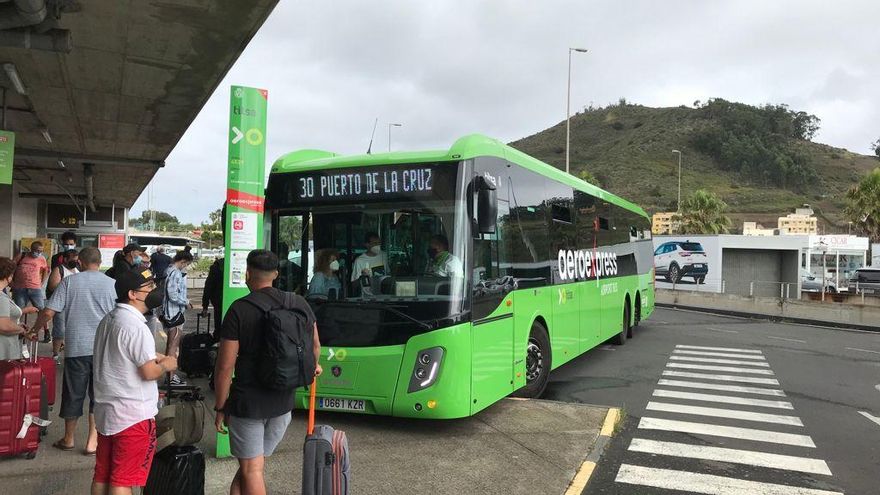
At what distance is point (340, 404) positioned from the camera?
641 centimetres

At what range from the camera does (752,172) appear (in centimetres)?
10412

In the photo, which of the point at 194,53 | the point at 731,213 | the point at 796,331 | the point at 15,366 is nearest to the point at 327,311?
Result: the point at 15,366

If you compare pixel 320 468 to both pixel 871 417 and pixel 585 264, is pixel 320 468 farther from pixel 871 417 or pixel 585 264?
pixel 871 417

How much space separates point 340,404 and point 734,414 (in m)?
5.21

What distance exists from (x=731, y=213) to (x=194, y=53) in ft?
277

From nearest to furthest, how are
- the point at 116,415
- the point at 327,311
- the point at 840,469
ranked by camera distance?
the point at 116,415 → the point at 840,469 → the point at 327,311

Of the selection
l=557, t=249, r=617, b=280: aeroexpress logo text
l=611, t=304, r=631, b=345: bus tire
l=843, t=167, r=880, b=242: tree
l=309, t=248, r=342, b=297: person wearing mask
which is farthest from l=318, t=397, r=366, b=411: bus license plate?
l=843, t=167, r=880, b=242: tree

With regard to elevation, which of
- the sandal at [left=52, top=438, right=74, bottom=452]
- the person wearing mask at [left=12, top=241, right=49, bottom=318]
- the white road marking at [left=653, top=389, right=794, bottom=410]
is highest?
the person wearing mask at [left=12, top=241, right=49, bottom=318]

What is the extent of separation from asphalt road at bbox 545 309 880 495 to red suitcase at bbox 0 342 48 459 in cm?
479

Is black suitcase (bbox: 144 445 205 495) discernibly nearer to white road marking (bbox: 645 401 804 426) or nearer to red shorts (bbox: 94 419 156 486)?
red shorts (bbox: 94 419 156 486)

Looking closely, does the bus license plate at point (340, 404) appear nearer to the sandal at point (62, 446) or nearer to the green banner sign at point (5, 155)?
the sandal at point (62, 446)

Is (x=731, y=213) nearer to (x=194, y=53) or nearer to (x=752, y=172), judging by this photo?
(x=752, y=172)

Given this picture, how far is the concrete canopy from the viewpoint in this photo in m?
6.79

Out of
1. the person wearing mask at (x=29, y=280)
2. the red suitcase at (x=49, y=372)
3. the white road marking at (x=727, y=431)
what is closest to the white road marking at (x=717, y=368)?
the white road marking at (x=727, y=431)
